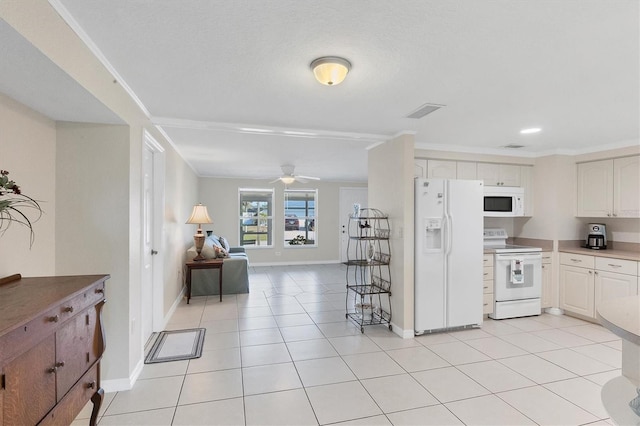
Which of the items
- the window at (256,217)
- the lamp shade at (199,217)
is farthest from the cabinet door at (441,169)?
the window at (256,217)

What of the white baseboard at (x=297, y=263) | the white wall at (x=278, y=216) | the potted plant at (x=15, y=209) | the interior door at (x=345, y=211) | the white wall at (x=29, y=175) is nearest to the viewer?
the potted plant at (x=15, y=209)

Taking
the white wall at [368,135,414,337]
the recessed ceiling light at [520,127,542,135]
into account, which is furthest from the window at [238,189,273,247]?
the recessed ceiling light at [520,127,542,135]

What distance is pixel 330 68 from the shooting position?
1.88 m

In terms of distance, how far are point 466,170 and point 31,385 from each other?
4624 mm

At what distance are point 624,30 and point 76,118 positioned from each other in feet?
10.9

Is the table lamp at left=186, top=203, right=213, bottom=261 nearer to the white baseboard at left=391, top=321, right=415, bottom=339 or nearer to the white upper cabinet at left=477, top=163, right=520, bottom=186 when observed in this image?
the white baseboard at left=391, top=321, right=415, bottom=339

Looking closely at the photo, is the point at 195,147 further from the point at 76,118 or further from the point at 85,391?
the point at 85,391

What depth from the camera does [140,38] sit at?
5.49 feet

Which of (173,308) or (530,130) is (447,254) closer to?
(530,130)

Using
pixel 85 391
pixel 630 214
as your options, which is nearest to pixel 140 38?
pixel 85 391

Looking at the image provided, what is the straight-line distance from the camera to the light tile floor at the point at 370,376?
7.06 feet

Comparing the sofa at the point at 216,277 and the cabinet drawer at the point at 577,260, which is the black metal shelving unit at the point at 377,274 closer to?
the sofa at the point at 216,277

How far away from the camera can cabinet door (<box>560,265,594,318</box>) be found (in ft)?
13.1

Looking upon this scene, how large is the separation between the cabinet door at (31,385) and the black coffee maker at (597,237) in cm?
568
